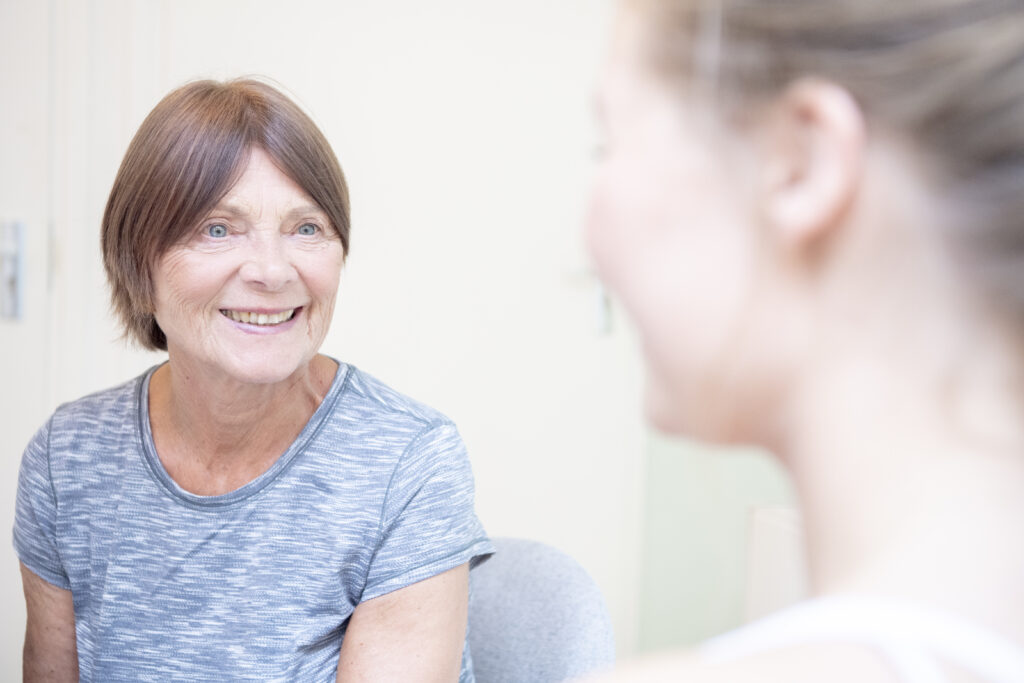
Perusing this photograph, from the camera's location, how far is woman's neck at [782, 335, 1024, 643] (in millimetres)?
373

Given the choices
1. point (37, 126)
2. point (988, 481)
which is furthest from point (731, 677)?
point (37, 126)

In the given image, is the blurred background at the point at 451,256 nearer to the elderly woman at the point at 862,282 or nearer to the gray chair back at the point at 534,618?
the gray chair back at the point at 534,618

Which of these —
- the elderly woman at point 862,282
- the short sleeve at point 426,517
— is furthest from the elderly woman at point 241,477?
the elderly woman at point 862,282

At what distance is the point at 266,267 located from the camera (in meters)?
1.08

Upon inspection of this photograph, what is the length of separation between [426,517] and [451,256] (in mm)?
1141

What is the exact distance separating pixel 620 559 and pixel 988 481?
82.8 inches

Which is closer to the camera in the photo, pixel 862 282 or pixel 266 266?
pixel 862 282

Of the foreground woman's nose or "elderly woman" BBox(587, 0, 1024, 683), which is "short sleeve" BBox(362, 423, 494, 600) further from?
"elderly woman" BBox(587, 0, 1024, 683)

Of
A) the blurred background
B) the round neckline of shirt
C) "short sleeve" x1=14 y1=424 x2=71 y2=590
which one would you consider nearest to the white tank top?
the round neckline of shirt

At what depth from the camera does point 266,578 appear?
1055mm

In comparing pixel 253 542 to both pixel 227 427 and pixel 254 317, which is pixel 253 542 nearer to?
pixel 227 427

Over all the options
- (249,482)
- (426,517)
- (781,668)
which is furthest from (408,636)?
(781,668)

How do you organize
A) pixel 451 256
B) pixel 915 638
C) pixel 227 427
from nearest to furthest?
pixel 915 638 → pixel 227 427 → pixel 451 256

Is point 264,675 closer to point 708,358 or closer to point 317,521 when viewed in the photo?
point 317,521
